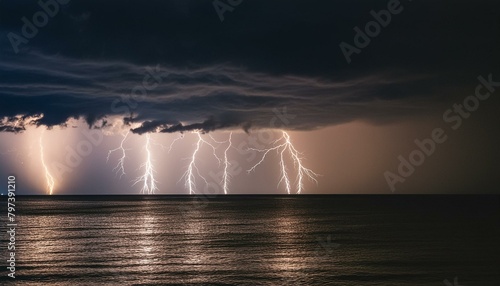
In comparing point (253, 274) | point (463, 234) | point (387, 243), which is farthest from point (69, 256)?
point (463, 234)

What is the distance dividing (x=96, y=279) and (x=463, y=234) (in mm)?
31745

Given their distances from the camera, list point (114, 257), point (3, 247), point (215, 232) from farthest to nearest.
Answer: point (215, 232) → point (3, 247) → point (114, 257)

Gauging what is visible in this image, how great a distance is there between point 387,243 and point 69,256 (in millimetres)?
20695

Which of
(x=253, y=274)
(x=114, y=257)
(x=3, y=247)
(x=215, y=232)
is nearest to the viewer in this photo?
(x=253, y=274)

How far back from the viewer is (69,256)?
31359 mm

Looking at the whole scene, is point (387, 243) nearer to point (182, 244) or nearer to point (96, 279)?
point (182, 244)

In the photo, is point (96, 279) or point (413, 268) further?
point (413, 268)

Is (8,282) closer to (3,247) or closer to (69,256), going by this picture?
(69,256)

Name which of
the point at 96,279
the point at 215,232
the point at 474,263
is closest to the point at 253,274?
the point at 96,279

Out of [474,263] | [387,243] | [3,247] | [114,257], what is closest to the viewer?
[474,263]

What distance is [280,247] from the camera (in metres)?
36.5

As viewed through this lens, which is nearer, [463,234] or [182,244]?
[182,244]

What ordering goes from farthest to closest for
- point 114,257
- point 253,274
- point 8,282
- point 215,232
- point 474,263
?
point 215,232, point 114,257, point 474,263, point 253,274, point 8,282

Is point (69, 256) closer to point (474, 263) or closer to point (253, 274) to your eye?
point (253, 274)
